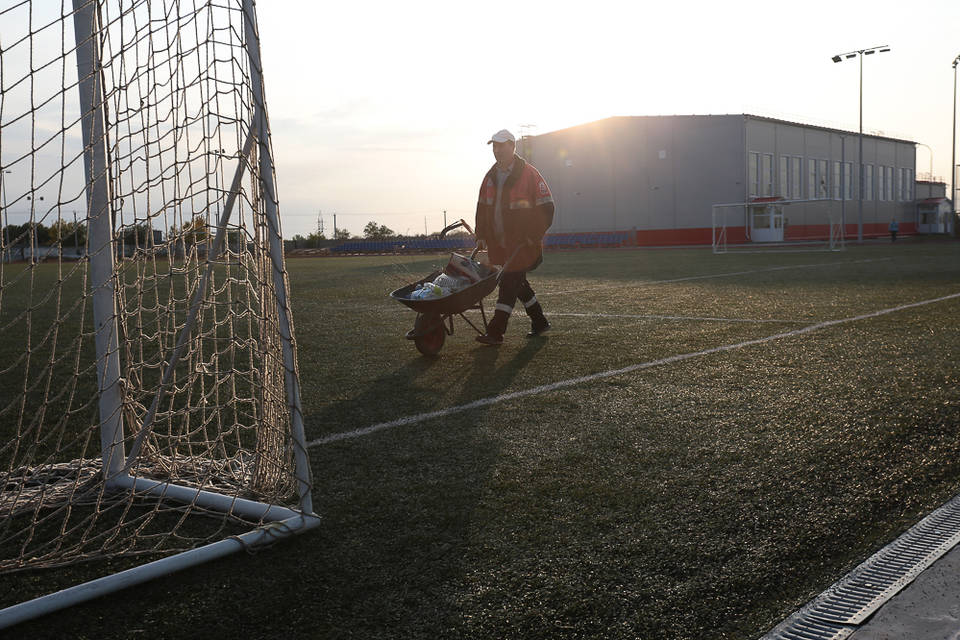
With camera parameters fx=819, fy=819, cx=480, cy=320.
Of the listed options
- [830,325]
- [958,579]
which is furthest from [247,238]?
[830,325]

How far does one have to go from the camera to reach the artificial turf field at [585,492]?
7.10 feet

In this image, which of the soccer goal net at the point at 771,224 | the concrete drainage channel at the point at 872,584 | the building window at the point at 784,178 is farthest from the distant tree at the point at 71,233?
the building window at the point at 784,178

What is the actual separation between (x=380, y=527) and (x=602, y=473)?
39.2 inches

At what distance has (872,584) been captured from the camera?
2.23 meters

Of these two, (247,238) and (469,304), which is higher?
(247,238)

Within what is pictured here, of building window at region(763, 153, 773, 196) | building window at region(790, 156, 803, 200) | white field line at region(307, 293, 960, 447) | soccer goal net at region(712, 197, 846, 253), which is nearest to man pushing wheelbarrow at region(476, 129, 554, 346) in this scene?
white field line at region(307, 293, 960, 447)

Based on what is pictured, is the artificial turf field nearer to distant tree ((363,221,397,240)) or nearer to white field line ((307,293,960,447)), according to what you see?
white field line ((307,293,960,447))

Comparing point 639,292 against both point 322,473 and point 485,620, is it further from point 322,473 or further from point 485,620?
point 485,620

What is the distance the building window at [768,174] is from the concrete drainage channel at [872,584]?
188ft

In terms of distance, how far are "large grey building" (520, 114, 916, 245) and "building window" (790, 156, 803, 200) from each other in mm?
85

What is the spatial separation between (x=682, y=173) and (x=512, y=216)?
49.4 meters

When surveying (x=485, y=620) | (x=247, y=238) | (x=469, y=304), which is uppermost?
(x=247, y=238)

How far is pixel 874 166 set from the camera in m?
68.2

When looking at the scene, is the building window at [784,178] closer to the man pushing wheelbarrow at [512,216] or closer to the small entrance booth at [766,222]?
the small entrance booth at [766,222]
